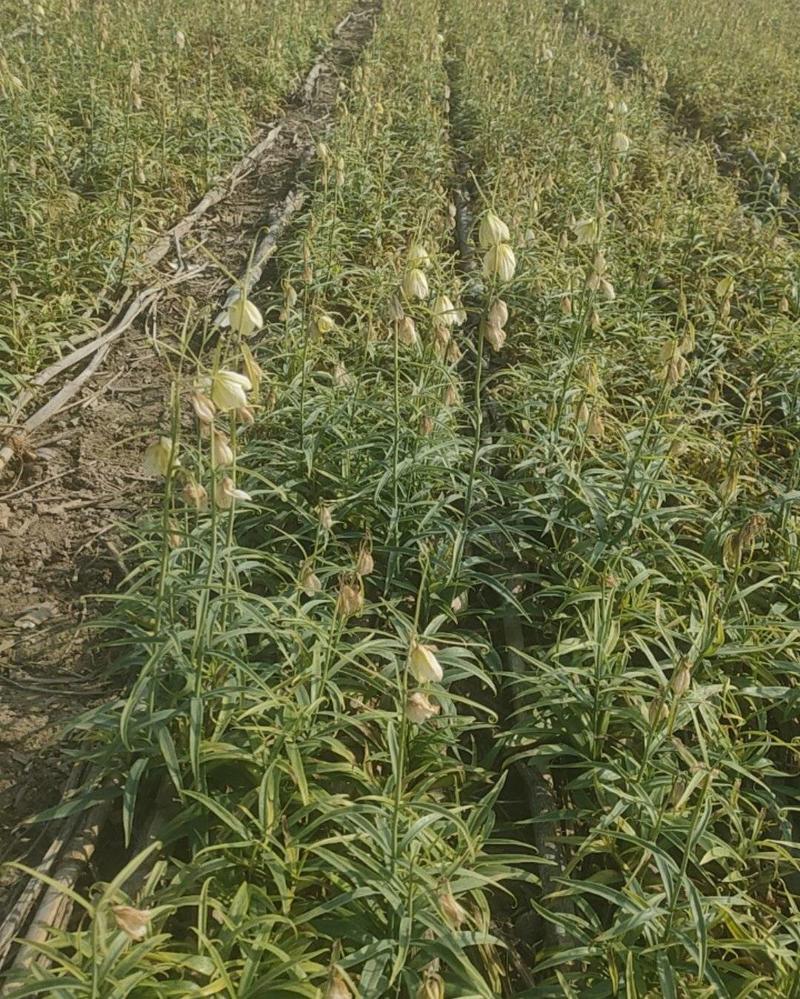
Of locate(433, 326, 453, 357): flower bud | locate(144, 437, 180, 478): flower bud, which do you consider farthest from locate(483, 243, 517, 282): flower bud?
locate(144, 437, 180, 478): flower bud

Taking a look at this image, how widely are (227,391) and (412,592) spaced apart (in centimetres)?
140

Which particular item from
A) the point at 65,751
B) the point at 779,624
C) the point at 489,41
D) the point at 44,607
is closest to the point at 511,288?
the point at 779,624

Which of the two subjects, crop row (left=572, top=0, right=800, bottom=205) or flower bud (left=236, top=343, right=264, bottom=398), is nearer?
flower bud (left=236, top=343, right=264, bottom=398)

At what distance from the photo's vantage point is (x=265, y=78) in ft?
29.3

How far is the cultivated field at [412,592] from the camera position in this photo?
208 centimetres

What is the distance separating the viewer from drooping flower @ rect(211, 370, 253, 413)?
2.05 m

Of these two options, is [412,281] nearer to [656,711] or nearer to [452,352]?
[452,352]

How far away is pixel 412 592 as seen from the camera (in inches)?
128

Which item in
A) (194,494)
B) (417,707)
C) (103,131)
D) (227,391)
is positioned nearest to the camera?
(417,707)

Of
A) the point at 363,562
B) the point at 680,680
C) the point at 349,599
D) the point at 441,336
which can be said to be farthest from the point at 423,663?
the point at 441,336

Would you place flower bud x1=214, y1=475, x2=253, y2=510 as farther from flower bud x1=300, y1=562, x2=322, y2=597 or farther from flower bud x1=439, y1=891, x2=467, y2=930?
flower bud x1=439, y1=891, x2=467, y2=930

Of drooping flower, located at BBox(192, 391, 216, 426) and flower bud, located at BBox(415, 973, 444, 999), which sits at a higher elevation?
drooping flower, located at BBox(192, 391, 216, 426)

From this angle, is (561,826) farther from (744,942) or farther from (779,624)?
(779,624)

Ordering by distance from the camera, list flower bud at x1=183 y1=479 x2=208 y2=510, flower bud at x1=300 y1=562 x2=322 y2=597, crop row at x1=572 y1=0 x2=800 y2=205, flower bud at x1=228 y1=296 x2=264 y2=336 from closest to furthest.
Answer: flower bud at x1=183 y1=479 x2=208 y2=510 → flower bud at x1=228 y1=296 x2=264 y2=336 → flower bud at x1=300 y1=562 x2=322 y2=597 → crop row at x1=572 y1=0 x2=800 y2=205
